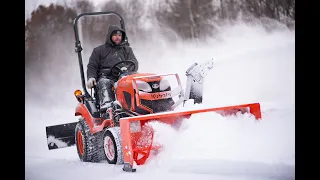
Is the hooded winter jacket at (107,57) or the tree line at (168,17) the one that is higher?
the tree line at (168,17)

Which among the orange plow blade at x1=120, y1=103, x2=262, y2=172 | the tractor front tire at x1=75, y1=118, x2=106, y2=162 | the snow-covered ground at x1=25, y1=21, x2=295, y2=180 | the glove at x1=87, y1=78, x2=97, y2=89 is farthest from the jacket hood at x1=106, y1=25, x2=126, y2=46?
the orange plow blade at x1=120, y1=103, x2=262, y2=172

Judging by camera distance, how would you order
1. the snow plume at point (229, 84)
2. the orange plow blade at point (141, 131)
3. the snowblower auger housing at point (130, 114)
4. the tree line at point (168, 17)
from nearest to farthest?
the orange plow blade at point (141, 131)
the snowblower auger housing at point (130, 114)
the snow plume at point (229, 84)
the tree line at point (168, 17)

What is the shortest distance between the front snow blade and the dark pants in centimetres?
35

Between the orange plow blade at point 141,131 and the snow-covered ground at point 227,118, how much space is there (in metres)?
0.19

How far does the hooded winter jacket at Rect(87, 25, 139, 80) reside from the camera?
168 inches

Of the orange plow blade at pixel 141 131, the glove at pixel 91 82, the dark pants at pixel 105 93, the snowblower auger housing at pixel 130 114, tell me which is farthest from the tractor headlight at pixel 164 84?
the glove at pixel 91 82

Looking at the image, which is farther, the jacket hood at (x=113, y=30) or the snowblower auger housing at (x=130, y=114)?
the jacket hood at (x=113, y=30)

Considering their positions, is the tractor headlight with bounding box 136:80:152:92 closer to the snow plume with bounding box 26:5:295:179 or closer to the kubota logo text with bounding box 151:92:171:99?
the kubota logo text with bounding box 151:92:171:99

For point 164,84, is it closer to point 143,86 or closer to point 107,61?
point 143,86

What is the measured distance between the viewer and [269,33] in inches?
175

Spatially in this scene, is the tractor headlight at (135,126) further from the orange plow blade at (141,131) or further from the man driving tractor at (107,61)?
the man driving tractor at (107,61)

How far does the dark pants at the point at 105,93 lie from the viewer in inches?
165

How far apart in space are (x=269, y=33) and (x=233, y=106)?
30.1 inches

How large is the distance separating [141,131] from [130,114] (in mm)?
202
